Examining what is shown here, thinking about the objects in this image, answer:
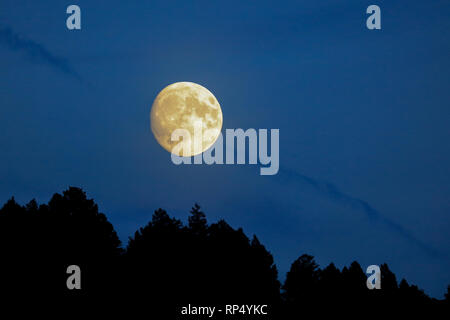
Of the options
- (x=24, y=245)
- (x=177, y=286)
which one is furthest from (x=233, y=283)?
(x=24, y=245)

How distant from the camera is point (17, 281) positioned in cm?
4638

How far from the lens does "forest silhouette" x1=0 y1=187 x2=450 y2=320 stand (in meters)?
48.8

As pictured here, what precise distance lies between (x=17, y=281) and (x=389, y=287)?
53558 mm

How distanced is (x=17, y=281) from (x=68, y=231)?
319 inches

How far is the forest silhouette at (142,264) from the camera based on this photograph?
48812 mm

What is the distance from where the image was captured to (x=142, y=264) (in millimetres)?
57031
